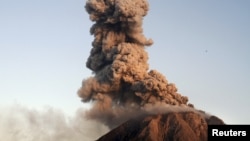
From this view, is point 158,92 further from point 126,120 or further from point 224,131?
point 224,131

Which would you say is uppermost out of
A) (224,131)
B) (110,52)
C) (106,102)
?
(110,52)

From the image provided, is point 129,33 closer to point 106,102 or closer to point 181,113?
point 106,102

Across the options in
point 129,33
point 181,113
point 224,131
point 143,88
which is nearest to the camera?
point 224,131

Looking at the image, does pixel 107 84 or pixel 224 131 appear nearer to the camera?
pixel 224 131

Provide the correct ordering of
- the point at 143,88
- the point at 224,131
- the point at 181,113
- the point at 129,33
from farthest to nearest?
the point at 181,113 < the point at 129,33 < the point at 143,88 < the point at 224,131

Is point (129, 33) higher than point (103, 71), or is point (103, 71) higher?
point (129, 33)

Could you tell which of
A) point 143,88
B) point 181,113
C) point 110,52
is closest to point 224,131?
point 143,88
